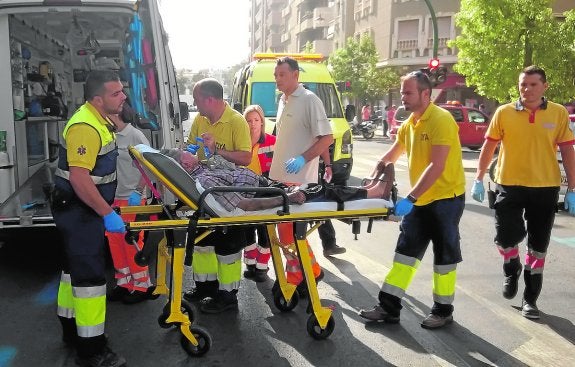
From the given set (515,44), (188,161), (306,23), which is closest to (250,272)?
(188,161)

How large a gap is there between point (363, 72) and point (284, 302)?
3374cm

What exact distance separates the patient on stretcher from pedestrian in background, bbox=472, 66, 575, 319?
43.0 inches

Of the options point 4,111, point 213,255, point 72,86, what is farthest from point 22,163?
point 213,255

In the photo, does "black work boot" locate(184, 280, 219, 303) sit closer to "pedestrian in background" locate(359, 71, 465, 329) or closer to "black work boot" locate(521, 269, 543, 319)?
"pedestrian in background" locate(359, 71, 465, 329)

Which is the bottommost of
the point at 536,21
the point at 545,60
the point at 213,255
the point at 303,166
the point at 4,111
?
the point at 213,255

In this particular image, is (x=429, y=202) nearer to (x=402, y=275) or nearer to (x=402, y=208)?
(x=402, y=208)

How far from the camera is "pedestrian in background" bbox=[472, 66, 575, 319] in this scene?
430 cm

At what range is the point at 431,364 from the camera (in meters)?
3.50

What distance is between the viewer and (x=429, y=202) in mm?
3988

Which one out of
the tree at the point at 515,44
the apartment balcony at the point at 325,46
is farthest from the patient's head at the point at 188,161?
the apartment balcony at the point at 325,46

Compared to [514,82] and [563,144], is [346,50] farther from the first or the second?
[563,144]

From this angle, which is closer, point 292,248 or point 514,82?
point 292,248

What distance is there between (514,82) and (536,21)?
6.54 ft

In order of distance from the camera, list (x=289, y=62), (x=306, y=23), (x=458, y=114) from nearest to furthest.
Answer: (x=289, y=62) < (x=458, y=114) < (x=306, y=23)
